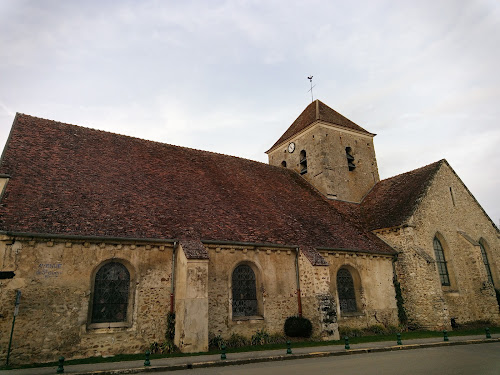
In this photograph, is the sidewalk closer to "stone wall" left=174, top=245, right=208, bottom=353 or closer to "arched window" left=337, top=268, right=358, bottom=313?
"stone wall" left=174, top=245, right=208, bottom=353

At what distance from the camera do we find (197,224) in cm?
1304

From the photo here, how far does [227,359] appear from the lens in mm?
9359

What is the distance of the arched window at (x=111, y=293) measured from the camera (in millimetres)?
10688

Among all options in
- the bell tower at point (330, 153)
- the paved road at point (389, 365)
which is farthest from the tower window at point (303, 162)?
the paved road at point (389, 365)

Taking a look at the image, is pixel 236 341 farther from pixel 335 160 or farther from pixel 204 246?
pixel 335 160

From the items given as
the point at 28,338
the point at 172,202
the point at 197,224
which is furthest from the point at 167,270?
the point at 28,338

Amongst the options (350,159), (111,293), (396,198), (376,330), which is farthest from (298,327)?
(350,159)

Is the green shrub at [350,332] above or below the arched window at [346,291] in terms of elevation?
below

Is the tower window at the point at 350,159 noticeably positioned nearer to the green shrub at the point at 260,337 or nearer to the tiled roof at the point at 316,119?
the tiled roof at the point at 316,119

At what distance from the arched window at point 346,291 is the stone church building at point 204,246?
0.23 ft

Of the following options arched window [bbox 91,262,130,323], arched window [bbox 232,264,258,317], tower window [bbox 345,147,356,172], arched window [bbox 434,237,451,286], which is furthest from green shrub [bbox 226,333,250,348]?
tower window [bbox 345,147,356,172]

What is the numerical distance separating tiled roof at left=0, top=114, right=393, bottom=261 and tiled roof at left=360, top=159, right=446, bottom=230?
1536 millimetres

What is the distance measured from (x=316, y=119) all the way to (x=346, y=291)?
11.8m

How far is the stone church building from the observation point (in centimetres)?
1016
